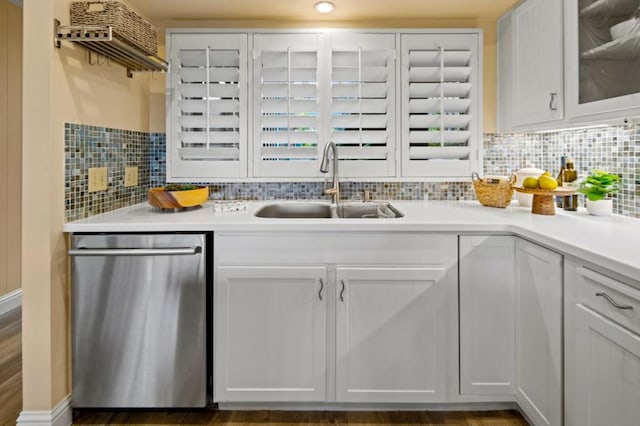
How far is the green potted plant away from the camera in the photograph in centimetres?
197

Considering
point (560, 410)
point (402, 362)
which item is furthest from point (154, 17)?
point (560, 410)

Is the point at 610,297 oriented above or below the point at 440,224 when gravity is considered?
below

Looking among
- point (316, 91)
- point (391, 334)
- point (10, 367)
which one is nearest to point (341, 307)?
point (391, 334)

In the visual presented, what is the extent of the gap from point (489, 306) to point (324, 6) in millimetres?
1854

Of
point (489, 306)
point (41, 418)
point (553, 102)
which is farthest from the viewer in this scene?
point (553, 102)

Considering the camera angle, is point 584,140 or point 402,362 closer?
point 402,362

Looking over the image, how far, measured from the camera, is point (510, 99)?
2.45 m

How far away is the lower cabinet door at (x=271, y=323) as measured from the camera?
1867 millimetres

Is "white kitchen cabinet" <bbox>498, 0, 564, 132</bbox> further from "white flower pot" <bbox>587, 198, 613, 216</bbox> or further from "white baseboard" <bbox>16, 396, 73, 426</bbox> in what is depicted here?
"white baseboard" <bbox>16, 396, 73, 426</bbox>

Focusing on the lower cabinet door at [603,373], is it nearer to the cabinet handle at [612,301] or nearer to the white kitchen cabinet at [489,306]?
the cabinet handle at [612,301]

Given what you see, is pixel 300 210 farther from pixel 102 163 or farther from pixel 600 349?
pixel 600 349

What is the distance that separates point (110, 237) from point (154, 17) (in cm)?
154

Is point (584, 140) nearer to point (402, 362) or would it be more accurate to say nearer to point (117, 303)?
point (402, 362)

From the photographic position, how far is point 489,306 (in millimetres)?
1855
